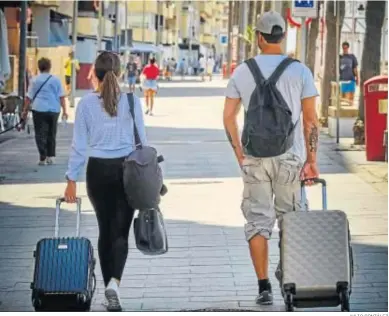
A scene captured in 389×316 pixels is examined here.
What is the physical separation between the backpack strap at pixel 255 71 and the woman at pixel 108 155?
768 mm

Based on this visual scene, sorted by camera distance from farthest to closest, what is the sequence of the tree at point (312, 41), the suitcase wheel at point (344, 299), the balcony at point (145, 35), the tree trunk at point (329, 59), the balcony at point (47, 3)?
the balcony at point (145, 35), the balcony at point (47, 3), the tree at point (312, 41), the tree trunk at point (329, 59), the suitcase wheel at point (344, 299)

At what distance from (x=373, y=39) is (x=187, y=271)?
12582mm

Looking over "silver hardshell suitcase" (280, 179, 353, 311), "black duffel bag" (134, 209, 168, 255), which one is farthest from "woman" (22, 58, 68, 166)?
"silver hardshell suitcase" (280, 179, 353, 311)

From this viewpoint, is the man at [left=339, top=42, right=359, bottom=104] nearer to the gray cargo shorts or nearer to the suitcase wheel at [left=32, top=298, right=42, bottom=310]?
the gray cargo shorts

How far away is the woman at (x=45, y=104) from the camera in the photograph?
17.8m

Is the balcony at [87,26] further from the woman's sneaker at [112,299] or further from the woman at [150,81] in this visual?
the woman's sneaker at [112,299]

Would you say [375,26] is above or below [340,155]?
above

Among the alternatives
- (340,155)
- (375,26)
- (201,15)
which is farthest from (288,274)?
(201,15)

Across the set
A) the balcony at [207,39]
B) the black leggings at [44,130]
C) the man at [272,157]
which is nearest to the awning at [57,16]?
A: the black leggings at [44,130]

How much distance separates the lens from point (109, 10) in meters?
75.6

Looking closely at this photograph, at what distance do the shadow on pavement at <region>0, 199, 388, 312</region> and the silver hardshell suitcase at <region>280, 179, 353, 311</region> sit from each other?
18.7 inches

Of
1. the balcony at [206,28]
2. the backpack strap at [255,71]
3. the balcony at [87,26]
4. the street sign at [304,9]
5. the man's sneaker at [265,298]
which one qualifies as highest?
the street sign at [304,9]
